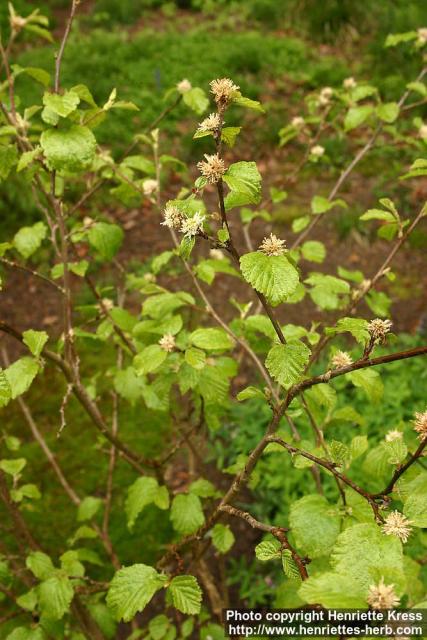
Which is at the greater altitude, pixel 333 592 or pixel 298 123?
pixel 298 123

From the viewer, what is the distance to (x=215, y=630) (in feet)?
5.90

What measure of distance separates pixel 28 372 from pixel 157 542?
162 centimetres

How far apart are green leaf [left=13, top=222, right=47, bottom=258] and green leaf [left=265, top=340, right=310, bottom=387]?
97cm

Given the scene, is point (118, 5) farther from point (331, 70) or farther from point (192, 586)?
point (192, 586)

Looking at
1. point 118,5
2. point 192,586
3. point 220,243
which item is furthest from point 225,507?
point 118,5

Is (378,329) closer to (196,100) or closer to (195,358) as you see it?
(195,358)

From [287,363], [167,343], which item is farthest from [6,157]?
[287,363]

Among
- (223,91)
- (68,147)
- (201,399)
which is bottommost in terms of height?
(201,399)

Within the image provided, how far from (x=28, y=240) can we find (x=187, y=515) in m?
0.96

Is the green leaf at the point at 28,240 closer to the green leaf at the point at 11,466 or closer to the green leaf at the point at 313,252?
the green leaf at the point at 11,466

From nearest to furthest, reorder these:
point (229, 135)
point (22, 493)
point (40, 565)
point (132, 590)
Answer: point (229, 135), point (132, 590), point (40, 565), point (22, 493)

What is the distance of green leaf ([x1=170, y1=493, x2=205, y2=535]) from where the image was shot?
5.19ft

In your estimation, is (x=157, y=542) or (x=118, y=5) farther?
(x=118, y=5)

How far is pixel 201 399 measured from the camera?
165 centimetres
